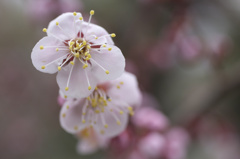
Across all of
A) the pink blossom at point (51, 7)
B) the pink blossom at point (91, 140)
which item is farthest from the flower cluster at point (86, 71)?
the pink blossom at point (51, 7)

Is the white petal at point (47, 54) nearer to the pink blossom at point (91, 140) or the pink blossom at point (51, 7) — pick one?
the pink blossom at point (91, 140)

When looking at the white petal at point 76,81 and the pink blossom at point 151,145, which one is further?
the pink blossom at point 151,145

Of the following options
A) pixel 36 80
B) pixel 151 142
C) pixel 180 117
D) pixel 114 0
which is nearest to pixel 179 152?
pixel 151 142

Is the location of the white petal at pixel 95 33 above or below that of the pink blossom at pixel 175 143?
above

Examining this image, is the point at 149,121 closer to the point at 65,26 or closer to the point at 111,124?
the point at 111,124

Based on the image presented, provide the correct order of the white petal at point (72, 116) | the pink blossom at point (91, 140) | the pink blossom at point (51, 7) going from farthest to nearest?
the pink blossom at point (51, 7) → the pink blossom at point (91, 140) → the white petal at point (72, 116)
